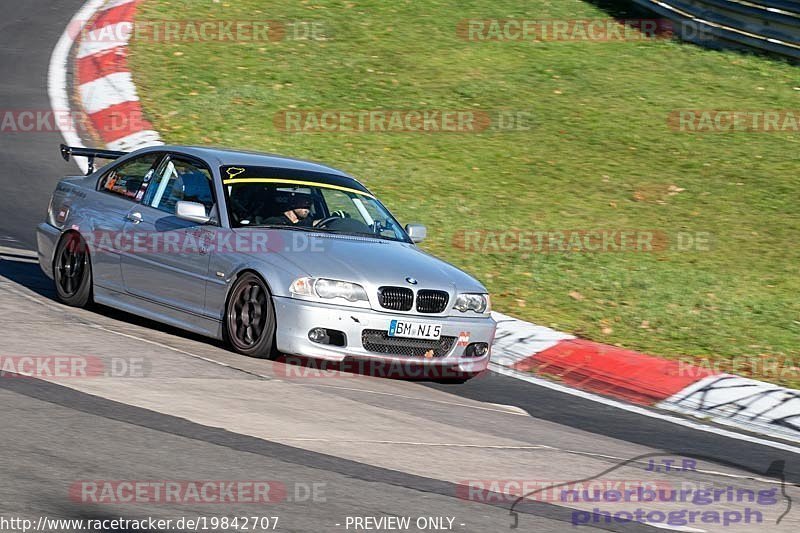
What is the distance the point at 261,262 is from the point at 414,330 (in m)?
1.11

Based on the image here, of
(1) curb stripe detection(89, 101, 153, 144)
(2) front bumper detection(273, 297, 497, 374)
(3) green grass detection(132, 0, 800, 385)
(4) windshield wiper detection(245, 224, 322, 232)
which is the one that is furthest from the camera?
(1) curb stripe detection(89, 101, 153, 144)

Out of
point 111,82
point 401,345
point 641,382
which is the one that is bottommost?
point 641,382

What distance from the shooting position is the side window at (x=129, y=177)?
31.3ft

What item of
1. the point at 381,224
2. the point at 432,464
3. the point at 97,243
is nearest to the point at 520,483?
the point at 432,464

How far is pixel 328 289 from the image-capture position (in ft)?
26.5

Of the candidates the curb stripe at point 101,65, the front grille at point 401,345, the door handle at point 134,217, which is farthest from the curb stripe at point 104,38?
the front grille at point 401,345

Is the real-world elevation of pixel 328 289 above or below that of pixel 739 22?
below

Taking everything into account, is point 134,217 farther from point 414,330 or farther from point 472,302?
point 472,302

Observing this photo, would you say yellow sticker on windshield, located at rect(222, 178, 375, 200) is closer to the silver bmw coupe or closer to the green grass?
the silver bmw coupe

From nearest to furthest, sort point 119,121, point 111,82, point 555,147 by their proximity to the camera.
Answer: point 119,121
point 555,147
point 111,82

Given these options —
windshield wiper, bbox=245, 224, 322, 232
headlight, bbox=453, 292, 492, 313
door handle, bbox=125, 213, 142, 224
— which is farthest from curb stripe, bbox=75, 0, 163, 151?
headlight, bbox=453, 292, 492, 313

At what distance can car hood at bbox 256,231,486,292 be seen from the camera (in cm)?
816

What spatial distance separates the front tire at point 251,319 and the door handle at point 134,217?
128 centimetres

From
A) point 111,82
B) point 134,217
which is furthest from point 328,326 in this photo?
point 111,82
